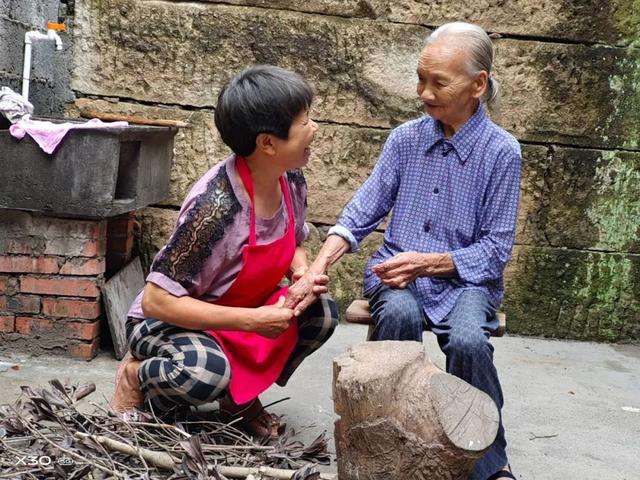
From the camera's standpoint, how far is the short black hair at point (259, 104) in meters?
3.06

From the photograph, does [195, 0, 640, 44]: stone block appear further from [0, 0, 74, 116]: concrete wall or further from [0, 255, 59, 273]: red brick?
[0, 255, 59, 273]: red brick

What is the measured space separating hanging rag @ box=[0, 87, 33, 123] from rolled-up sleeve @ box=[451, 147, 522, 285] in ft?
7.44

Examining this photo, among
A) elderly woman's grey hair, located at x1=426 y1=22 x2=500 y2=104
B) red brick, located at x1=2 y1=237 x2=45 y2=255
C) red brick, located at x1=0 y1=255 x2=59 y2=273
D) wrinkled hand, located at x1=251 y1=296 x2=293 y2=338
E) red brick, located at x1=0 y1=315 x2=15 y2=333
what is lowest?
red brick, located at x1=0 y1=315 x2=15 y2=333

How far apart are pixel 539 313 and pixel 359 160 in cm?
148

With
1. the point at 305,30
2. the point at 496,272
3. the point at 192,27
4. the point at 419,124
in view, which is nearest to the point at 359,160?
the point at 305,30

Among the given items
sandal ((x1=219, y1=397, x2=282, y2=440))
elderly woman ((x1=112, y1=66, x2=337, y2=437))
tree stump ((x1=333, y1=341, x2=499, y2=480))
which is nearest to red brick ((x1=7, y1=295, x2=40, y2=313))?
elderly woman ((x1=112, y1=66, x2=337, y2=437))

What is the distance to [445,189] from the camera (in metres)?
3.43

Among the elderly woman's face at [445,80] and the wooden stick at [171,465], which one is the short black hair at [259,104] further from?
the wooden stick at [171,465]

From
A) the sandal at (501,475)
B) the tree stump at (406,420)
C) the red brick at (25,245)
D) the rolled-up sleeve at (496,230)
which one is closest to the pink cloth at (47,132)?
the red brick at (25,245)

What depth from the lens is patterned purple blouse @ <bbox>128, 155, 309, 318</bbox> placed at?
10.1 ft

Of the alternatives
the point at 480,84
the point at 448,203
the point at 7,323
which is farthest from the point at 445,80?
the point at 7,323

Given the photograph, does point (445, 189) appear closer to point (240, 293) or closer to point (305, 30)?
point (240, 293)

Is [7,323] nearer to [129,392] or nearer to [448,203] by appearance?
[129,392]

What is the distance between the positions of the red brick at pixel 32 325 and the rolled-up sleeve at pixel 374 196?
1794 mm
